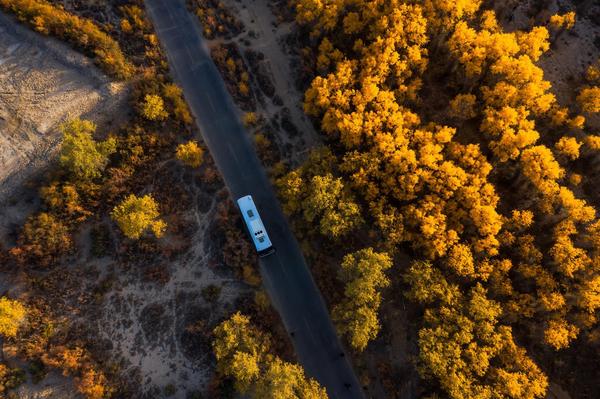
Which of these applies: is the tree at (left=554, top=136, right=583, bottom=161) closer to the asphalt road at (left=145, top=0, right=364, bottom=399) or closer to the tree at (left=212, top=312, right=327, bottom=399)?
the asphalt road at (left=145, top=0, right=364, bottom=399)

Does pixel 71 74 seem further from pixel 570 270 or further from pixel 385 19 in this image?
pixel 570 270

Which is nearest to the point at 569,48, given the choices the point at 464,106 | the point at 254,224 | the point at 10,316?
the point at 464,106

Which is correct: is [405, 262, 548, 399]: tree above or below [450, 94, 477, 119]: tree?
below

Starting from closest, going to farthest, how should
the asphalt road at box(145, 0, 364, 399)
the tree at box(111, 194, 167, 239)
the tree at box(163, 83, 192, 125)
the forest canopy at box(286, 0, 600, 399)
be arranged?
the forest canopy at box(286, 0, 600, 399) < the tree at box(111, 194, 167, 239) < the asphalt road at box(145, 0, 364, 399) < the tree at box(163, 83, 192, 125)

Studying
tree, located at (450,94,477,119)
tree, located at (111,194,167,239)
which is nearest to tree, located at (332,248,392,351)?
tree, located at (450,94,477,119)

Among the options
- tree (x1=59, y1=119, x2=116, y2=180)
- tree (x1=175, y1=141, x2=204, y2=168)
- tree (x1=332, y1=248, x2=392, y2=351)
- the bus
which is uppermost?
tree (x1=59, y1=119, x2=116, y2=180)

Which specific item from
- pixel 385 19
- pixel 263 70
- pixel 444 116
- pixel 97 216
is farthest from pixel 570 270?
pixel 97 216

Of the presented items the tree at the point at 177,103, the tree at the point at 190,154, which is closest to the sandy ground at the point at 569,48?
the tree at the point at 177,103
